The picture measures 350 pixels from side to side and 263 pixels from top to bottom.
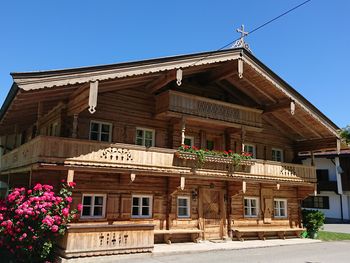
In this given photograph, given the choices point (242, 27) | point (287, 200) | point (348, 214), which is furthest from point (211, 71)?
point (348, 214)

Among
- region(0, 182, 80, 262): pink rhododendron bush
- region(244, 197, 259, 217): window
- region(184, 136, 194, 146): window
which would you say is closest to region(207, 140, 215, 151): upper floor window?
region(184, 136, 194, 146): window

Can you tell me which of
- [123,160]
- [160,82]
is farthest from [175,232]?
[160,82]

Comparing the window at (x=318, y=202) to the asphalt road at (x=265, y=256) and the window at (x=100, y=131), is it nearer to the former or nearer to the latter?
the asphalt road at (x=265, y=256)

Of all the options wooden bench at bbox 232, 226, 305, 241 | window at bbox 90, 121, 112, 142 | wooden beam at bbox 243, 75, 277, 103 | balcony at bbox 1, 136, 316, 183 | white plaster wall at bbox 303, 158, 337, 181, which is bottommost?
wooden bench at bbox 232, 226, 305, 241

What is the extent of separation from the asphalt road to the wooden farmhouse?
903 millimetres

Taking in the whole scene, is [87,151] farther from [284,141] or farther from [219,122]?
[284,141]

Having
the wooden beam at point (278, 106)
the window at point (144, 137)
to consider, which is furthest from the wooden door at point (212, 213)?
the wooden beam at point (278, 106)

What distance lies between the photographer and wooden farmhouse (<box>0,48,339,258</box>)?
1360 cm

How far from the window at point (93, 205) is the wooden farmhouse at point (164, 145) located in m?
0.05

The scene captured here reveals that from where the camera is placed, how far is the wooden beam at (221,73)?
19000mm

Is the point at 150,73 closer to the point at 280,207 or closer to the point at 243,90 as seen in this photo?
the point at 243,90

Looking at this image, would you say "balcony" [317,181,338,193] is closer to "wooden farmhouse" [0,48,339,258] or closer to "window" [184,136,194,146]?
"wooden farmhouse" [0,48,339,258]

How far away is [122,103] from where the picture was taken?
56.9 ft

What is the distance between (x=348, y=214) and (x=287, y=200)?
17.9m
